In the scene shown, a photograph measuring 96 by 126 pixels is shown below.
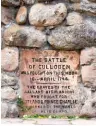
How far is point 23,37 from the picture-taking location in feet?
13.6

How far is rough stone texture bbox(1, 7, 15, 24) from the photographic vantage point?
4211mm

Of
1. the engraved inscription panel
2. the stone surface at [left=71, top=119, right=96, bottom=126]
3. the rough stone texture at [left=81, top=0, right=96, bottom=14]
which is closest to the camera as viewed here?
the stone surface at [left=71, top=119, right=96, bottom=126]

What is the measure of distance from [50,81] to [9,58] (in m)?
0.45

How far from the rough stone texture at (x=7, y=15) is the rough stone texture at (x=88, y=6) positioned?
68 cm

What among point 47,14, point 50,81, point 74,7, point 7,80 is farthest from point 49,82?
point 74,7

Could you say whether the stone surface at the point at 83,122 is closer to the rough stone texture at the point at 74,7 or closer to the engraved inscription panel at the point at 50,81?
the engraved inscription panel at the point at 50,81

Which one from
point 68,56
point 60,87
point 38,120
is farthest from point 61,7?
point 38,120

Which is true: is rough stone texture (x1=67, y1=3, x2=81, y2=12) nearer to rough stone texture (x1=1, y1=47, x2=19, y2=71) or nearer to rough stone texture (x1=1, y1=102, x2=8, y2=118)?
rough stone texture (x1=1, y1=47, x2=19, y2=71)

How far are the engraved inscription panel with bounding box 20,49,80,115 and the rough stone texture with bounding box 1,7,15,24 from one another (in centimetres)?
33

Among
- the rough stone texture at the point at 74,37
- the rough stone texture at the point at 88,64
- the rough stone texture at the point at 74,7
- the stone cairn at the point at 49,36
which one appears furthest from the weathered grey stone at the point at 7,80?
the rough stone texture at the point at 74,7

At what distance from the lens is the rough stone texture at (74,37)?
412 cm

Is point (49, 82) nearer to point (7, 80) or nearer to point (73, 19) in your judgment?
point (7, 80)

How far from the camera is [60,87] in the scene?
4.25 m

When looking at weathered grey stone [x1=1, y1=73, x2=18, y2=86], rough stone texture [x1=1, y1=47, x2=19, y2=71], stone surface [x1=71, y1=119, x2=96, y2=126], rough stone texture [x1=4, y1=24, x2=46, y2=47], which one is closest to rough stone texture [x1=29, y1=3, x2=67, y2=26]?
rough stone texture [x1=4, y1=24, x2=46, y2=47]
